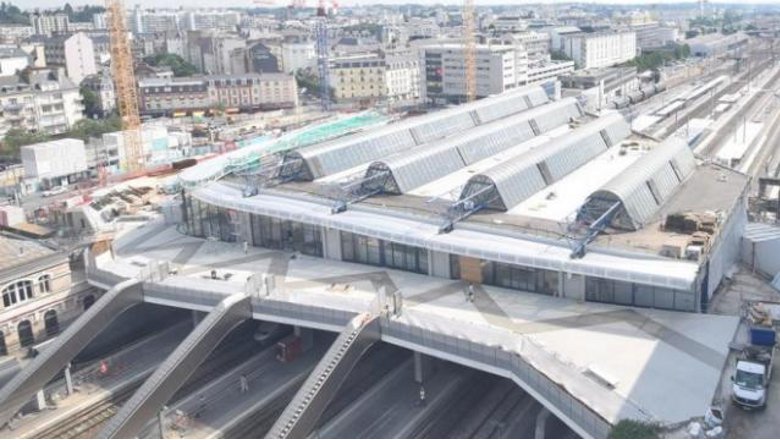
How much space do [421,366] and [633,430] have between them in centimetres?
1377

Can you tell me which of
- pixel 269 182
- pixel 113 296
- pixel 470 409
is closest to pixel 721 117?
pixel 269 182

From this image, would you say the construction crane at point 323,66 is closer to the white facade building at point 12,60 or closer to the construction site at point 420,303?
the white facade building at point 12,60

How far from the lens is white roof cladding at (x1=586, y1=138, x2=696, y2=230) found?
39656 mm

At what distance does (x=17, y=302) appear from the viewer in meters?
43.5

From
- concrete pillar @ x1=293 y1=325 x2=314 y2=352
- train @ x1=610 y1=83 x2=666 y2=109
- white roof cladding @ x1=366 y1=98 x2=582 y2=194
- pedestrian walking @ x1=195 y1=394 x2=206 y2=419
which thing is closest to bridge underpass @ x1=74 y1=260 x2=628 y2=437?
concrete pillar @ x1=293 y1=325 x2=314 y2=352

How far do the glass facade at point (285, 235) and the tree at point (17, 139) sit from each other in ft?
190

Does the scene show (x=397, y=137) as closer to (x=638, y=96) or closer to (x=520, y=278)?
(x=520, y=278)

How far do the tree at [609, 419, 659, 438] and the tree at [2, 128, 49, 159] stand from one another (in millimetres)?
85888

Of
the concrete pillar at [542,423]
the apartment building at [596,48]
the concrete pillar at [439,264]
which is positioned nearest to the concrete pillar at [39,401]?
the concrete pillar at [439,264]

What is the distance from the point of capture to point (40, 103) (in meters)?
109

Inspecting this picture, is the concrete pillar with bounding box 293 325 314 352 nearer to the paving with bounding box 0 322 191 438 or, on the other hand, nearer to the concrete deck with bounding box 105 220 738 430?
the concrete deck with bounding box 105 220 738 430

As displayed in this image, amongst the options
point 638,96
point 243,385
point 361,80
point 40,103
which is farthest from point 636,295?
point 361,80

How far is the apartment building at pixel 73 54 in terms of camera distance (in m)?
146

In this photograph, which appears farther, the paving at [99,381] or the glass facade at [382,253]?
the glass facade at [382,253]
